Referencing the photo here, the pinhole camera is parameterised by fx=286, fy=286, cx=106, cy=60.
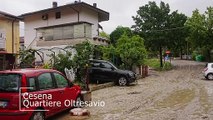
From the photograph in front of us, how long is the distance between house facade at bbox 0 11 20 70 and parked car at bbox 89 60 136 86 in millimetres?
6322

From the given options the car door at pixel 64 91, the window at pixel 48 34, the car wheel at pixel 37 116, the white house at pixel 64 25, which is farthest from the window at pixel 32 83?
the window at pixel 48 34

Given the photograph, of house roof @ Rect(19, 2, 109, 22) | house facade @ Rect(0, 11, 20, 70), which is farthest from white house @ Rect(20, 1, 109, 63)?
house facade @ Rect(0, 11, 20, 70)

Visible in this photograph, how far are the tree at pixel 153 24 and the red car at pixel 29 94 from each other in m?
31.7

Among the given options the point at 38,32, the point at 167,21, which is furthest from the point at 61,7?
the point at 167,21

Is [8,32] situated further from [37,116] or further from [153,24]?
[153,24]

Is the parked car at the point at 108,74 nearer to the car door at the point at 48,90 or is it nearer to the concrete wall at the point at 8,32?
the concrete wall at the point at 8,32

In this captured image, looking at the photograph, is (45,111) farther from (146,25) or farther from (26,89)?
(146,25)

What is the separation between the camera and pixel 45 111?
7.96m

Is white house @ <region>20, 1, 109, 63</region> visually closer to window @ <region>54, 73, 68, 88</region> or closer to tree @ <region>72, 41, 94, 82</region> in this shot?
tree @ <region>72, 41, 94, 82</region>

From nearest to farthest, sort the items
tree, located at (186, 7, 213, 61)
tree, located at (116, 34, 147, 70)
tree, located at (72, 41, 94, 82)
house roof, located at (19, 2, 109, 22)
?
tree, located at (72, 41, 94, 82), tree, located at (116, 34, 147, 70), house roof, located at (19, 2, 109, 22), tree, located at (186, 7, 213, 61)

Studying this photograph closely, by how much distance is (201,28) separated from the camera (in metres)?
41.8

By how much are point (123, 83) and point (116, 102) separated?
758 centimetres

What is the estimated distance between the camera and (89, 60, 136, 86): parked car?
65.3ft

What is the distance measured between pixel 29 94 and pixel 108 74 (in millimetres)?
12816
